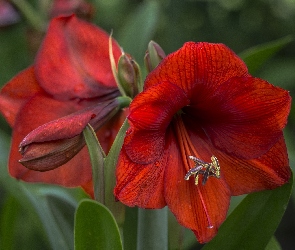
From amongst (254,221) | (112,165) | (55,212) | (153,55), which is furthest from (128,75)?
(55,212)

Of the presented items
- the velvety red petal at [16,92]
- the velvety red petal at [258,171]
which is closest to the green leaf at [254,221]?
the velvety red petal at [258,171]

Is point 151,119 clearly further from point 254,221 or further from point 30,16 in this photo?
point 30,16

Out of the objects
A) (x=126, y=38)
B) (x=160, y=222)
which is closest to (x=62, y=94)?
(x=160, y=222)

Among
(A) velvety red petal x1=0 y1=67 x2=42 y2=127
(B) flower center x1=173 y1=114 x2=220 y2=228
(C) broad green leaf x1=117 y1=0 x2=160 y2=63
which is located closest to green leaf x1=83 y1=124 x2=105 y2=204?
(B) flower center x1=173 y1=114 x2=220 y2=228

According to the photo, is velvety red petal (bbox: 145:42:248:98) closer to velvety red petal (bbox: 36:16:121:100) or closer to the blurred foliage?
velvety red petal (bbox: 36:16:121:100)

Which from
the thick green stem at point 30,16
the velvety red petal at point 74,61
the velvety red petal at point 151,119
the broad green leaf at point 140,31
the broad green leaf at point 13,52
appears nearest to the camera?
the velvety red petal at point 151,119

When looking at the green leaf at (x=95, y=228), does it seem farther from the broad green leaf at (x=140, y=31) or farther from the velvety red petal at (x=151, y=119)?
the broad green leaf at (x=140, y=31)
